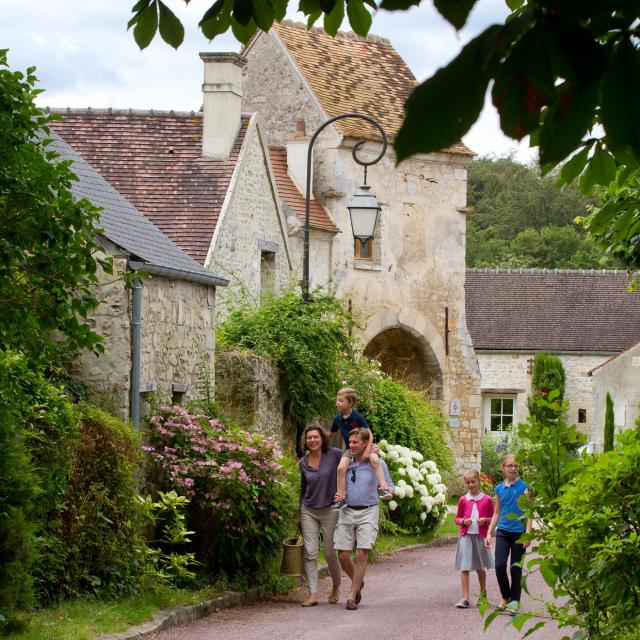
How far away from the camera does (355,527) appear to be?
37.3ft

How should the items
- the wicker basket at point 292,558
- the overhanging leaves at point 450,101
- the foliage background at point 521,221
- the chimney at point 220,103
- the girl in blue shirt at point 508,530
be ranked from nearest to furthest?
1. the overhanging leaves at point 450,101
2. the girl in blue shirt at point 508,530
3. the wicker basket at point 292,558
4. the chimney at point 220,103
5. the foliage background at point 521,221

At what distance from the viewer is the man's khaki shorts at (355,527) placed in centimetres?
1128

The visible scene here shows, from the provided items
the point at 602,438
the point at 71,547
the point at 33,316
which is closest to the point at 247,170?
the point at 71,547

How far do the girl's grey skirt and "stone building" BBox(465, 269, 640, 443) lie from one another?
27929 mm

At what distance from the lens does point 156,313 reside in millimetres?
12320

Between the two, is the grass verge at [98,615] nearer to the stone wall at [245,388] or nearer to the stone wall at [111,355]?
the stone wall at [111,355]

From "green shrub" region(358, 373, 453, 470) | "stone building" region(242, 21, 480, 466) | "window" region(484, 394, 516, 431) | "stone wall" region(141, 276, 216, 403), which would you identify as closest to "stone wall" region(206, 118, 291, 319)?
"green shrub" region(358, 373, 453, 470)

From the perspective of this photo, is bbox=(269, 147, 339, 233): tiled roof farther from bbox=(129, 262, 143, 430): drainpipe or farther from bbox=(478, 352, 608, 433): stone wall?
bbox=(478, 352, 608, 433): stone wall

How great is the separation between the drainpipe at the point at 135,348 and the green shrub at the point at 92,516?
1015 mm

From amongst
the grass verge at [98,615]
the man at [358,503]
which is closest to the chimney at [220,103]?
the man at [358,503]

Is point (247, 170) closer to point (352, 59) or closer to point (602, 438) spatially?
point (352, 59)

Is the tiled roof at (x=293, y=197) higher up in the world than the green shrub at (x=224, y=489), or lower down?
higher up

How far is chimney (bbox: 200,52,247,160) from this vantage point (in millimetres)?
20188

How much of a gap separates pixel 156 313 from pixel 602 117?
10684mm
